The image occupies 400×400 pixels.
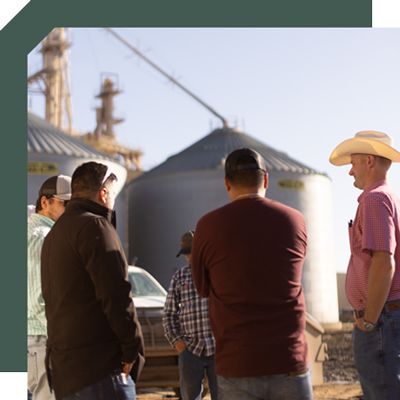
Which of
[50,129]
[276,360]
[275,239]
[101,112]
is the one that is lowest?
[276,360]

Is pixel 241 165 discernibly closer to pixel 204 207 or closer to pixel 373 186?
pixel 373 186

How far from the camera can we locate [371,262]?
3.22 meters

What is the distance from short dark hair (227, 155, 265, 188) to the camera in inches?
114

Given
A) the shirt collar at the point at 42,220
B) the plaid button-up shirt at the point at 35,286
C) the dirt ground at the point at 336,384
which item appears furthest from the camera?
the dirt ground at the point at 336,384

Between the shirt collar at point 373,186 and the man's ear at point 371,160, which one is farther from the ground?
the man's ear at point 371,160

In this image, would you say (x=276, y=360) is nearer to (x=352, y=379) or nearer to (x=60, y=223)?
(x=60, y=223)

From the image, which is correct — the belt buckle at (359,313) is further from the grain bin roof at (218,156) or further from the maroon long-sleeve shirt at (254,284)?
the grain bin roof at (218,156)

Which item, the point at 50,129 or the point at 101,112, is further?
the point at 101,112

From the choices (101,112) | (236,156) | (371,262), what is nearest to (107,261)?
(236,156)

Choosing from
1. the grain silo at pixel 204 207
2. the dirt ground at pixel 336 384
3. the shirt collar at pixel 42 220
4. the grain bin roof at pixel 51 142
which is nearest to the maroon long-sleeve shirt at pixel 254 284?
the shirt collar at pixel 42 220

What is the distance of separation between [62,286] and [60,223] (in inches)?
14.4

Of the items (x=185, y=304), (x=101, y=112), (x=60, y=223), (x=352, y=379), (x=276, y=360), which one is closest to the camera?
(x=276, y=360)

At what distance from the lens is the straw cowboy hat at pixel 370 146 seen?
3.53 meters

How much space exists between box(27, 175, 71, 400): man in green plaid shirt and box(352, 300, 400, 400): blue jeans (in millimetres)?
2014
